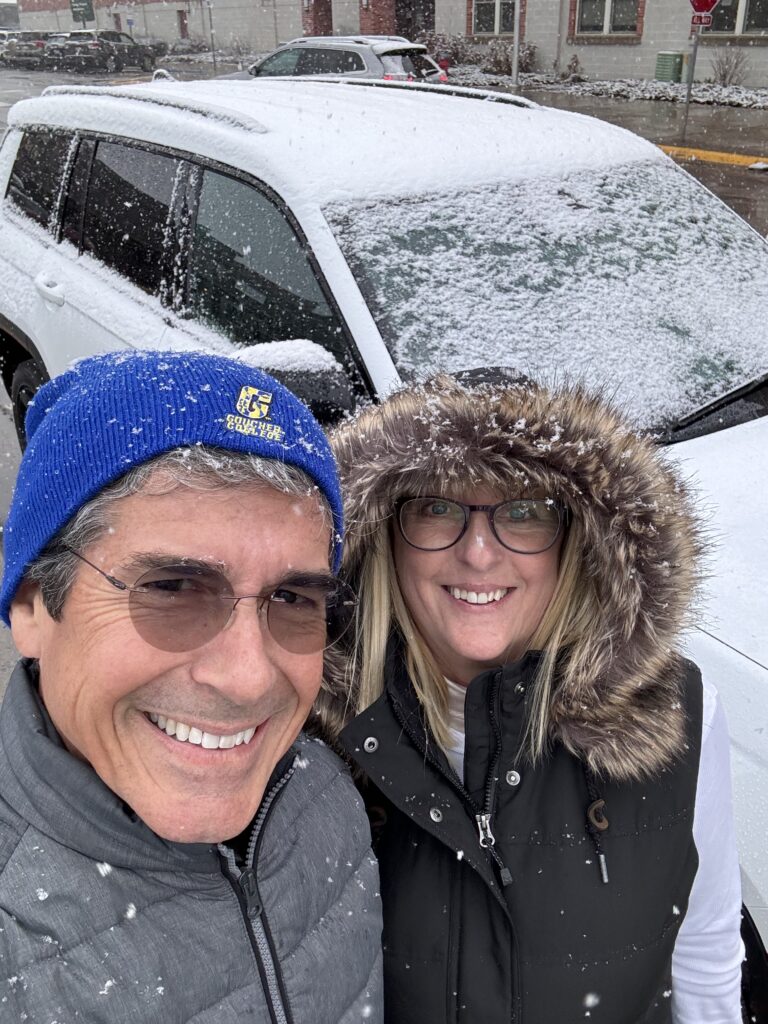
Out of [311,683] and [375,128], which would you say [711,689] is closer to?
[311,683]

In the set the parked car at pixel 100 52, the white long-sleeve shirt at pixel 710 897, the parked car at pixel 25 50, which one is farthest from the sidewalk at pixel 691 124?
the parked car at pixel 25 50

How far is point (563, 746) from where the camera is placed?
4.75ft

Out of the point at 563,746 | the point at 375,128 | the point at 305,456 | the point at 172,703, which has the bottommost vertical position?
the point at 563,746

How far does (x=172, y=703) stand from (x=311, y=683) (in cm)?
20

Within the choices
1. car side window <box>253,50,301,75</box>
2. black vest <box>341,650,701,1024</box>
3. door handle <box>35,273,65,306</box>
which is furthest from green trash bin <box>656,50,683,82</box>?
black vest <box>341,650,701,1024</box>

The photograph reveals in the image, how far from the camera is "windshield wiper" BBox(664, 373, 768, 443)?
230 cm

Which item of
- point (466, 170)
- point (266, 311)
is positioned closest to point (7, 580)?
point (266, 311)

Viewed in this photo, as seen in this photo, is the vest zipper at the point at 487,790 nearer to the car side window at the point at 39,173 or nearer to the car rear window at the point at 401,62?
the car side window at the point at 39,173

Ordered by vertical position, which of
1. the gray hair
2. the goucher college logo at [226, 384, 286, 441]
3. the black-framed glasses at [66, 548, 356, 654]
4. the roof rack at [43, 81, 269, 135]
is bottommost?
the black-framed glasses at [66, 548, 356, 654]

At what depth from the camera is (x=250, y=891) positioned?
110cm

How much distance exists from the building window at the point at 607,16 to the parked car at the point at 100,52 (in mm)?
16477

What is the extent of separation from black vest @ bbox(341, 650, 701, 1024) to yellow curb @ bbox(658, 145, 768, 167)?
43.4ft

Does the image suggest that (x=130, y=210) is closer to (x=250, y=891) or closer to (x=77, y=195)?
(x=77, y=195)

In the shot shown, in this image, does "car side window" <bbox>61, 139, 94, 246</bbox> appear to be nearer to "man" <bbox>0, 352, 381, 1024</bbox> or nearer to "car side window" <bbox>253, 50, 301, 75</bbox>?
"man" <bbox>0, 352, 381, 1024</bbox>
